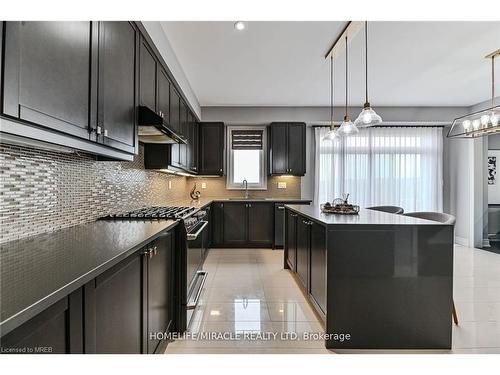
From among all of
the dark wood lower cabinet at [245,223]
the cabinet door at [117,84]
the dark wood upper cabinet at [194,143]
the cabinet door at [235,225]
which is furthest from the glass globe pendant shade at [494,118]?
the dark wood upper cabinet at [194,143]

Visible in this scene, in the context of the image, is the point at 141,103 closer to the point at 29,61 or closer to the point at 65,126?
the point at 65,126

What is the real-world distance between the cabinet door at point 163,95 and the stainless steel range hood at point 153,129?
0.73 feet

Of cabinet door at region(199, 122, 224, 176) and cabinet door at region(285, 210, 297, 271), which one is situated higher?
cabinet door at region(199, 122, 224, 176)

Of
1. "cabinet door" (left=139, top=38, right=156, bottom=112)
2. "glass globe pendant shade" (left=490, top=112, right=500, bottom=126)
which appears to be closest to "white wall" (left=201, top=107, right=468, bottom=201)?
"glass globe pendant shade" (left=490, top=112, right=500, bottom=126)

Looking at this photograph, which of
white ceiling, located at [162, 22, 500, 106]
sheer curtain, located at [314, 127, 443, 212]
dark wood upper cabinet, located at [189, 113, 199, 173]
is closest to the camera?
white ceiling, located at [162, 22, 500, 106]

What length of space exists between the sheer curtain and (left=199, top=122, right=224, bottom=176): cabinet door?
2.02 m

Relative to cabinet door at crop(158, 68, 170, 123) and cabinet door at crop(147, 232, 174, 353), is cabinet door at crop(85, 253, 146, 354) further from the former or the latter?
cabinet door at crop(158, 68, 170, 123)

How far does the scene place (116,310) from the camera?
1.22m

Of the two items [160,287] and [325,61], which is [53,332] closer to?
[160,287]

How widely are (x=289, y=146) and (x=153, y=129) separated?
12.0ft

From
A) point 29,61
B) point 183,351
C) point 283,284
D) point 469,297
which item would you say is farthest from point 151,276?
point 469,297

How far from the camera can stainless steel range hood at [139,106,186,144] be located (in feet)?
7.60

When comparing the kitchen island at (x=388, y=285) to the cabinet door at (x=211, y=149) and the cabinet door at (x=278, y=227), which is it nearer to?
the cabinet door at (x=278, y=227)

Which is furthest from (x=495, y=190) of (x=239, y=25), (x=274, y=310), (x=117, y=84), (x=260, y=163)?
(x=117, y=84)
